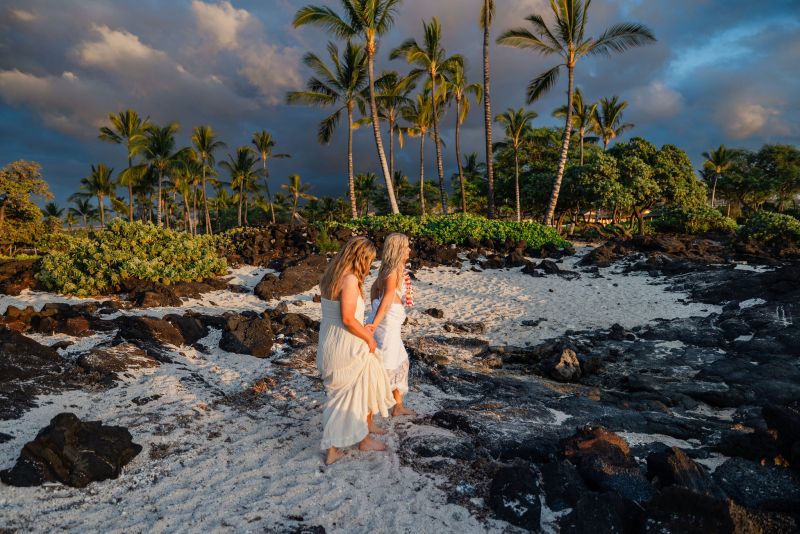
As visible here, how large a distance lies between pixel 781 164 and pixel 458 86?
118 feet

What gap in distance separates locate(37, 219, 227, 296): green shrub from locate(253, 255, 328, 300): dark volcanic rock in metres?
1.64

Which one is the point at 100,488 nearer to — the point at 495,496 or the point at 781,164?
the point at 495,496

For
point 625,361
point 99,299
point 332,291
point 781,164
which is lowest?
point 625,361

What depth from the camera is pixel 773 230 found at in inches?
648

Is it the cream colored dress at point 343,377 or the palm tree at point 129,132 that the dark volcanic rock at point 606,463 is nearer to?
the cream colored dress at point 343,377

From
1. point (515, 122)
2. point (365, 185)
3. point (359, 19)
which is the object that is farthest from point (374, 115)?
point (365, 185)

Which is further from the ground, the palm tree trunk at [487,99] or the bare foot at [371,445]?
the palm tree trunk at [487,99]

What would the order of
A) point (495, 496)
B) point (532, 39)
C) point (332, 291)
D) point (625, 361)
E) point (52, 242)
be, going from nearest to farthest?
point (495, 496), point (332, 291), point (625, 361), point (52, 242), point (532, 39)

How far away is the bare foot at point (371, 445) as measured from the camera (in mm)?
3701

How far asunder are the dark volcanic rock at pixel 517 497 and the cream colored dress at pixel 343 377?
3.51 feet

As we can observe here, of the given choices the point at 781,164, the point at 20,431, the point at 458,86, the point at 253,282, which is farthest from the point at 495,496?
the point at 781,164

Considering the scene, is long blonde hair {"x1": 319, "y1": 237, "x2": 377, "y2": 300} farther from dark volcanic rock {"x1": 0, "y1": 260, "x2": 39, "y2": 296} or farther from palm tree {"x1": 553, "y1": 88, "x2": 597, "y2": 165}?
palm tree {"x1": 553, "y1": 88, "x2": 597, "y2": 165}

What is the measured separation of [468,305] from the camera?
420 inches

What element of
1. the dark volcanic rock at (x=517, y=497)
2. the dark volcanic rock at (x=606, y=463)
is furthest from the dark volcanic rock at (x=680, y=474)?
the dark volcanic rock at (x=517, y=497)
